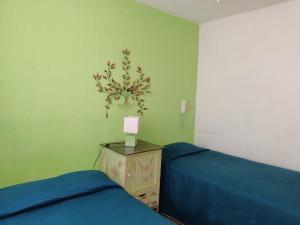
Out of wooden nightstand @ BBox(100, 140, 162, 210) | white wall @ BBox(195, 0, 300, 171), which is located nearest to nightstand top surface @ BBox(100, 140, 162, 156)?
wooden nightstand @ BBox(100, 140, 162, 210)

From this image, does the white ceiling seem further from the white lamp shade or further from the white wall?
the white lamp shade

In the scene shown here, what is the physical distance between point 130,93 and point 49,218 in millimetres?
1532

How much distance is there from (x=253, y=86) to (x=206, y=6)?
1.09 meters

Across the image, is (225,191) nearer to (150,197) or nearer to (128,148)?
(150,197)

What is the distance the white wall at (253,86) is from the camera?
8.07 ft

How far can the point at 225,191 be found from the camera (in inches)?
77.4

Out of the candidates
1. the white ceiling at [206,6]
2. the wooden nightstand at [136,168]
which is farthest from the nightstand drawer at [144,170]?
the white ceiling at [206,6]

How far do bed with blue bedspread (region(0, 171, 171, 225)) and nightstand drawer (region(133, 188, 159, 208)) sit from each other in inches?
17.4

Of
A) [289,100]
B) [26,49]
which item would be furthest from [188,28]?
[26,49]

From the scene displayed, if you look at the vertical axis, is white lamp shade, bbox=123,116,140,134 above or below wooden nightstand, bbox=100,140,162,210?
above

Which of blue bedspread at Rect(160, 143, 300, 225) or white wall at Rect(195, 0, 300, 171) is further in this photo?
white wall at Rect(195, 0, 300, 171)

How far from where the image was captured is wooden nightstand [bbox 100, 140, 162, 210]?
2082 mm

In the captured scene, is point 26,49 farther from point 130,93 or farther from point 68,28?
point 130,93

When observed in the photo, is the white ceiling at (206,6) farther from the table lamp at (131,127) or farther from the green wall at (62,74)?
the table lamp at (131,127)
